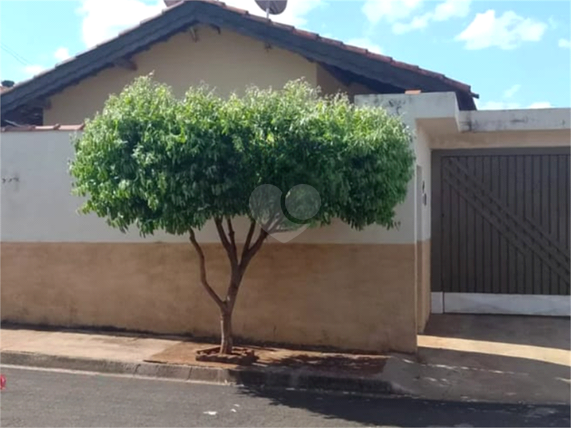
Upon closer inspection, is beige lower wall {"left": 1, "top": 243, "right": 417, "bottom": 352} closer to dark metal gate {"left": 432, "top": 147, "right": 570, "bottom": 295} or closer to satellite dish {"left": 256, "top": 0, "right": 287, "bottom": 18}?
dark metal gate {"left": 432, "top": 147, "right": 570, "bottom": 295}

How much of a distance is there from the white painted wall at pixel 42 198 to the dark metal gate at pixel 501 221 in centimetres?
512

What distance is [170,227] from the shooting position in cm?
802

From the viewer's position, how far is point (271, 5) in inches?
476

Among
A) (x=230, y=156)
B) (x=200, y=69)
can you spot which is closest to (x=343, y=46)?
(x=200, y=69)

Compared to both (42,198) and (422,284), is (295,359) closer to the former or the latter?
(422,284)

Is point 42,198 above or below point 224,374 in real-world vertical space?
above

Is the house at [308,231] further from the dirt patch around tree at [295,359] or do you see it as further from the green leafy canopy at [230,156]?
the green leafy canopy at [230,156]

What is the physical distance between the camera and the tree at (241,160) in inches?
305

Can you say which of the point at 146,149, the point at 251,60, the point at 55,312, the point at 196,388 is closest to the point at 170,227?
the point at 146,149

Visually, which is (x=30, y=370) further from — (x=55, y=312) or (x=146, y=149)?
(x=146, y=149)

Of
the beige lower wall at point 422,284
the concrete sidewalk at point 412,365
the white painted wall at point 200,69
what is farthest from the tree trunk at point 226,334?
the white painted wall at point 200,69

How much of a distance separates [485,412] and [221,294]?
4204mm

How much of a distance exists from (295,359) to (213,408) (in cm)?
215

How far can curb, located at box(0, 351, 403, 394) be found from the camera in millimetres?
7883
